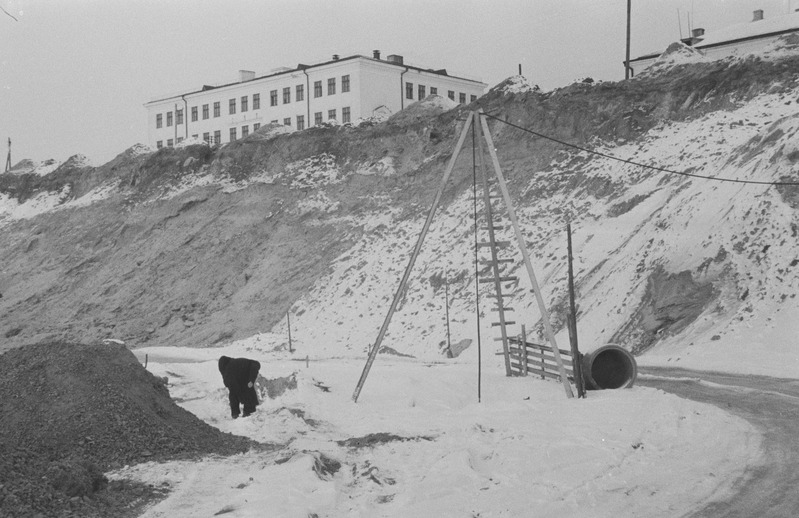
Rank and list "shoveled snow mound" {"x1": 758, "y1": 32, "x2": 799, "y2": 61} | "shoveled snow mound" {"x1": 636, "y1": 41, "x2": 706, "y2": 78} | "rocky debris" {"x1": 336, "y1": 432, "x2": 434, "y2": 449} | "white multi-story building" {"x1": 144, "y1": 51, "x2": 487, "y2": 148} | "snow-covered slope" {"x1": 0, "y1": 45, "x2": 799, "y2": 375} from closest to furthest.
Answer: "rocky debris" {"x1": 336, "y1": 432, "x2": 434, "y2": 449}, "snow-covered slope" {"x1": 0, "y1": 45, "x2": 799, "y2": 375}, "shoveled snow mound" {"x1": 758, "y1": 32, "x2": 799, "y2": 61}, "shoveled snow mound" {"x1": 636, "y1": 41, "x2": 706, "y2": 78}, "white multi-story building" {"x1": 144, "y1": 51, "x2": 487, "y2": 148}

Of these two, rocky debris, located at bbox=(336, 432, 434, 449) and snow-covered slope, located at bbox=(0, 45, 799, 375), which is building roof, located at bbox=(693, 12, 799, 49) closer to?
snow-covered slope, located at bbox=(0, 45, 799, 375)

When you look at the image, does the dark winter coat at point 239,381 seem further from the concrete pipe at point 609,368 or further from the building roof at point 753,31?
the building roof at point 753,31

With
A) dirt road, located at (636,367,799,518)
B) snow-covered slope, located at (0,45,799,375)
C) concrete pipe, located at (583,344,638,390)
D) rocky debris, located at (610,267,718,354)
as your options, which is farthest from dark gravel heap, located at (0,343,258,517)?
rocky debris, located at (610,267,718,354)

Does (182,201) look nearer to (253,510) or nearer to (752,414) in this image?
(752,414)

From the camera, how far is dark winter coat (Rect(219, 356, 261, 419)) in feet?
52.3

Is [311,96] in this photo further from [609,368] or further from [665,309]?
[609,368]

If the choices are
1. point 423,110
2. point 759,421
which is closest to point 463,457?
point 759,421

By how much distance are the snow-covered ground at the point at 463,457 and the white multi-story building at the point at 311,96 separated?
46893mm

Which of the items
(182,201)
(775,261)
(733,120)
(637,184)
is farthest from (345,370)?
(182,201)

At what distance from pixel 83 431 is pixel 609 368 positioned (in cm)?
1169

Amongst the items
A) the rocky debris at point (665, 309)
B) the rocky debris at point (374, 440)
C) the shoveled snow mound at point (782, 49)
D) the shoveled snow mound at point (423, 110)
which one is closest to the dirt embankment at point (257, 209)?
the shoveled snow mound at point (423, 110)

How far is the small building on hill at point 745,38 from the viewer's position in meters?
58.8

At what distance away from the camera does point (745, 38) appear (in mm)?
60094

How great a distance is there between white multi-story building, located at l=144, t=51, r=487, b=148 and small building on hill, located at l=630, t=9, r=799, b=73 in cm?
1576
